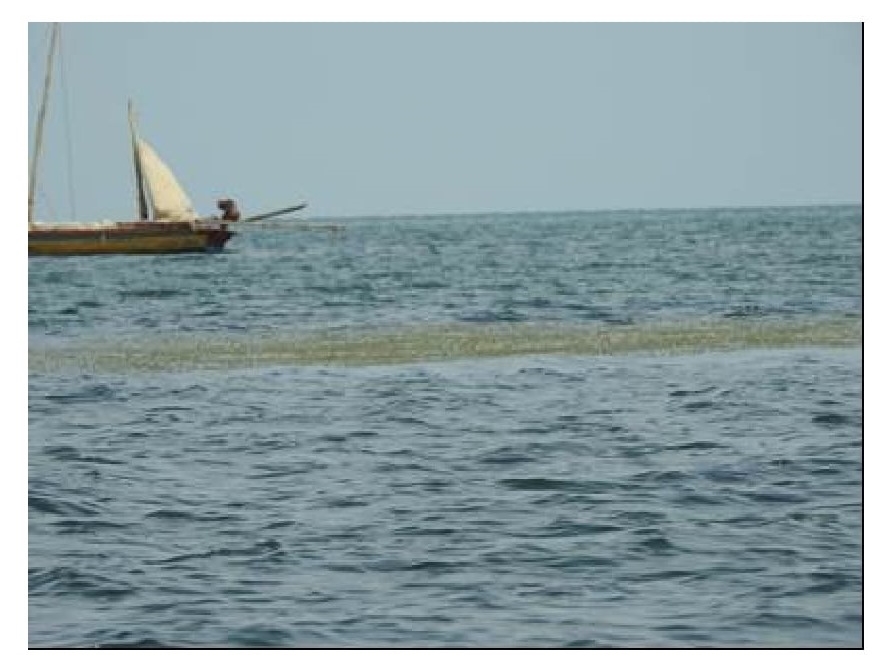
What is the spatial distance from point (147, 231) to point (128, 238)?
1.37m

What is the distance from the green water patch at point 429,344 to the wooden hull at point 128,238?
1226 inches

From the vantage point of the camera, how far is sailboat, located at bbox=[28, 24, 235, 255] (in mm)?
62438

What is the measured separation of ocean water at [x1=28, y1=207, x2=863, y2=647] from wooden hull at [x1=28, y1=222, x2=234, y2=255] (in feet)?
87.0

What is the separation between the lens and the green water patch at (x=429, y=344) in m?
27.7

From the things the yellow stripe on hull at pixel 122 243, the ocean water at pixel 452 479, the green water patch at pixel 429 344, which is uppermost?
the yellow stripe on hull at pixel 122 243

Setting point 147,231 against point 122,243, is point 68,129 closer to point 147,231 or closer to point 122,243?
point 122,243

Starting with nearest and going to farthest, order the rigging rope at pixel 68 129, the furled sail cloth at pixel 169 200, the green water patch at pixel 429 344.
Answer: the rigging rope at pixel 68 129
the green water patch at pixel 429 344
the furled sail cloth at pixel 169 200

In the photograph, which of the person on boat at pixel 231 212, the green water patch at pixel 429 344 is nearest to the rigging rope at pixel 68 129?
the green water patch at pixel 429 344

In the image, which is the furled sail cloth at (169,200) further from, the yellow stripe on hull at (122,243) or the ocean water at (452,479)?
the ocean water at (452,479)

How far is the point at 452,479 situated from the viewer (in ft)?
56.3

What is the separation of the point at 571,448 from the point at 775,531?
4.47 meters

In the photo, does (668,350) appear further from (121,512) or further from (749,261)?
(749,261)

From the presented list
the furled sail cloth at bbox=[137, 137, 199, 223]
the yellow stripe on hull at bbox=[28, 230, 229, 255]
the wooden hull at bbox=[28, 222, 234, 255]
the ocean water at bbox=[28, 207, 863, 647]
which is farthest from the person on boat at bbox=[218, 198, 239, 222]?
the ocean water at bbox=[28, 207, 863, 647]
